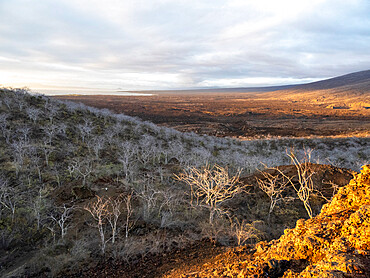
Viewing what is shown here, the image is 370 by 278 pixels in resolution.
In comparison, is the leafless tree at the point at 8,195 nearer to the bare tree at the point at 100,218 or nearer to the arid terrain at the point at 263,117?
the bare tree at the point at 100,218

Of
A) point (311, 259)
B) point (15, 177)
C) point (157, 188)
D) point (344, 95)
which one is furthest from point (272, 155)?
point (344, 95)

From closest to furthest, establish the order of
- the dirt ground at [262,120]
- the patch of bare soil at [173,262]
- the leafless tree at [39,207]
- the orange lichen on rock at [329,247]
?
the orange lichen on rock at [329,247] < the patch of bare soil at [173,262] < the leafless tree at [39,207] < the dirt ground at [262,120]

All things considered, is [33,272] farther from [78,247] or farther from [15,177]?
[15,177]

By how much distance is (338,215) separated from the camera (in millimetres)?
4465

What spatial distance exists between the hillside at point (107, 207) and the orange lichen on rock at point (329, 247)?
394cm

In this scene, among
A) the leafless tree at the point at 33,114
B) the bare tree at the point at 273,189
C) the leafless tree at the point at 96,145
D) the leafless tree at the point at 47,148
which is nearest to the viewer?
the bare tree at the point at 273,189

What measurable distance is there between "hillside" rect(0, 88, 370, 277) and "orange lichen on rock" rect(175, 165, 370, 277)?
155 inches

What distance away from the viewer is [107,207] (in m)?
10.3

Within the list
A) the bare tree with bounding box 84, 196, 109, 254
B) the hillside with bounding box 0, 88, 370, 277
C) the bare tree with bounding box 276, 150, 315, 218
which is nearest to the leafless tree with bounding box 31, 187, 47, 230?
the hillside with bounding box 0, 88, 370, 277

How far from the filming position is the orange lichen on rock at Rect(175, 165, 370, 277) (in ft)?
9.44

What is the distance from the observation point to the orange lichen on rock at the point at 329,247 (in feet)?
9.44

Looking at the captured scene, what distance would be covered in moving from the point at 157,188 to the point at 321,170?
1106 cm

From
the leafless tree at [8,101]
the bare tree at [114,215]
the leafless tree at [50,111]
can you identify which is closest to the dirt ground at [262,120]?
the leafless tree at [50,111]

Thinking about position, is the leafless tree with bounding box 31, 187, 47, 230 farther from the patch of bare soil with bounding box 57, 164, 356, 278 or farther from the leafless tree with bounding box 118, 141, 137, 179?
the leafless tree with bounding box 118, 141, 137, 179
